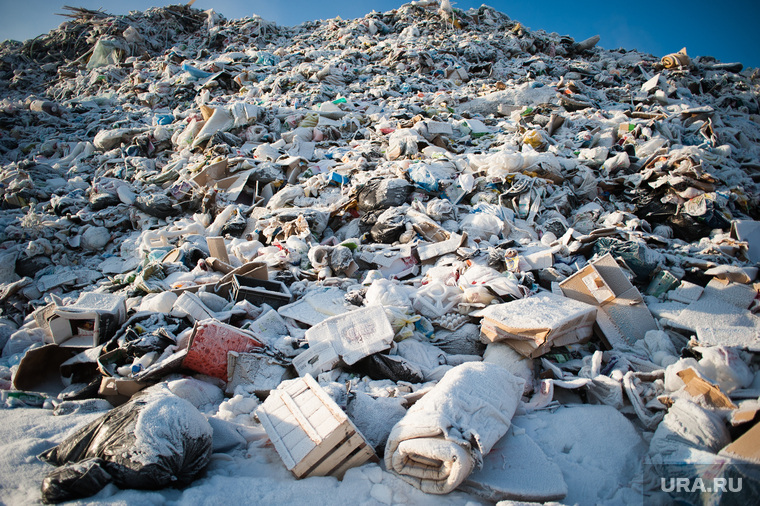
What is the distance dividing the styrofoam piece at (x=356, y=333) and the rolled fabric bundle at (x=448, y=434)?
0.68m

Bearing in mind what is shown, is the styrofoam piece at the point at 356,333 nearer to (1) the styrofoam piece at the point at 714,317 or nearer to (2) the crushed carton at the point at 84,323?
(2) the crushed carton at the point at 84,323

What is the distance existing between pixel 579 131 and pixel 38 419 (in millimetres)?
7261

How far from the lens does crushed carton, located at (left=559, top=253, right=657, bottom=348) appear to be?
232 cm

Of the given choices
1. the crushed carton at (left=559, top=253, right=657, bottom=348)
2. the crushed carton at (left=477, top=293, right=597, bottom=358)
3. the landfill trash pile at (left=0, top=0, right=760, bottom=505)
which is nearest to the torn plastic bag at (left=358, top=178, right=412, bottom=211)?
the landfill trash pile at (left=0, top=0, right=760, bottom=505)

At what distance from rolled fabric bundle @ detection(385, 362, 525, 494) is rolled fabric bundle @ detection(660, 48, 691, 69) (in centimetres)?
1176

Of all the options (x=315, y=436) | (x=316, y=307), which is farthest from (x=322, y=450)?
(x=316, y=307)

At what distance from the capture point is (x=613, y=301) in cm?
241

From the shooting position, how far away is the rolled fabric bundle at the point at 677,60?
9023mm

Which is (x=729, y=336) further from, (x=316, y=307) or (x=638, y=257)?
(x=316, y=307)

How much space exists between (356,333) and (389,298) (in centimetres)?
47

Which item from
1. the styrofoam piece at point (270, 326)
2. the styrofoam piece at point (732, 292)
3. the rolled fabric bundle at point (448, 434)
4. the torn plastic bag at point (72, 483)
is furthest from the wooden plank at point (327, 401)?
the styrofoam piece at point (732, 292)

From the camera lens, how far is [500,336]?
214 centimetres

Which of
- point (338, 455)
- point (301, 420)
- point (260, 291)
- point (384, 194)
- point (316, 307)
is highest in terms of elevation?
point (384, 194)

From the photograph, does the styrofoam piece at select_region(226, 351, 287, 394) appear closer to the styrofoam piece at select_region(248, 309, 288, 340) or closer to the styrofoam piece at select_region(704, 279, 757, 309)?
the styrofoam piece at select_region(248, 309, 288, 340)
